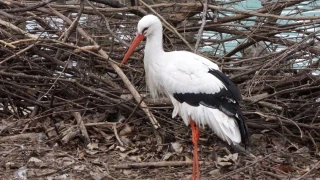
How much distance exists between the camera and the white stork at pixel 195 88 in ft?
15.7

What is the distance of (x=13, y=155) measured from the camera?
16.8 ft

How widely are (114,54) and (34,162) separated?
1.58 m

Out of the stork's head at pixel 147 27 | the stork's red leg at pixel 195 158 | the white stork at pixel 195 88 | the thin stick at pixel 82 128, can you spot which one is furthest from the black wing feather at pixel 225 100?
the thin stick at pixel 82 128

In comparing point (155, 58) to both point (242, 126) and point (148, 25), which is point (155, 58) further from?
point (242, 126)

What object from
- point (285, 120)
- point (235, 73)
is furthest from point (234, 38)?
point (285, 120)

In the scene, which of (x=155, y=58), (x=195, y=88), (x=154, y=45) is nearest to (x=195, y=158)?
(x=195, y=88)

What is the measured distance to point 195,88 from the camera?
16.3ft

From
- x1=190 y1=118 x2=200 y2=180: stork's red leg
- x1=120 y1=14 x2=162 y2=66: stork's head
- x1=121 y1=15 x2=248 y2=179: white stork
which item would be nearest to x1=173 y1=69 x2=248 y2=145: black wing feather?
x1=121 y1=15 x2=248 y2=179: white stork

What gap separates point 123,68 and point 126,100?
58 centimetres

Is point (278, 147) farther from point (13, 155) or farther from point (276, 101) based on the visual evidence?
point (13, 155)

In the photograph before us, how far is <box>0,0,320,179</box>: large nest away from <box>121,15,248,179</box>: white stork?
0.28 metres

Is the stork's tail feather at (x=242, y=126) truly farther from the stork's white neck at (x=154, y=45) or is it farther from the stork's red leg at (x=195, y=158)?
the stork's white neck at (x=154, y=45)

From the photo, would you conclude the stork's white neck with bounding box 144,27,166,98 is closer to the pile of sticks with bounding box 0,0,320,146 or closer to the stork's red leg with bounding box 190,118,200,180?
the pile of sticks with bounding box 0,0,320,146

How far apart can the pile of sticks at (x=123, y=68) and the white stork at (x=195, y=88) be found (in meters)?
0.31
